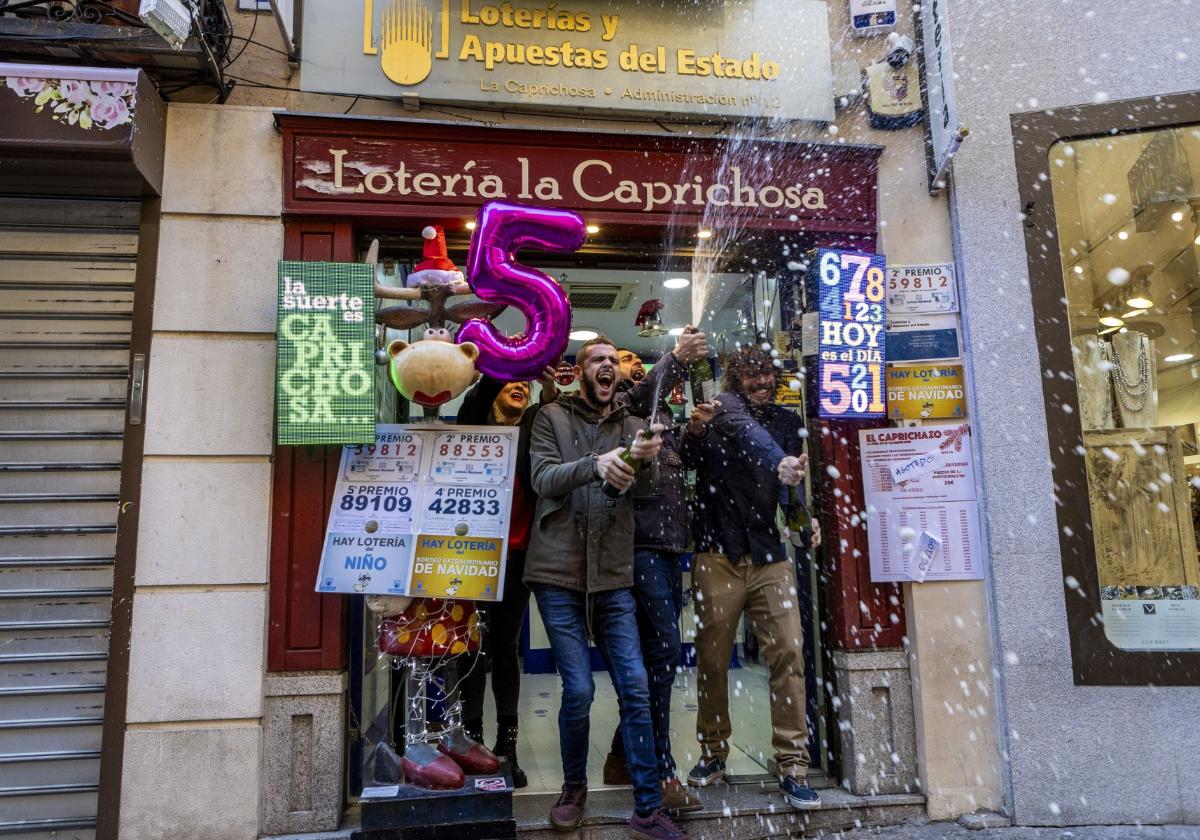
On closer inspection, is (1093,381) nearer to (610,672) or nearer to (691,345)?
(691,345)

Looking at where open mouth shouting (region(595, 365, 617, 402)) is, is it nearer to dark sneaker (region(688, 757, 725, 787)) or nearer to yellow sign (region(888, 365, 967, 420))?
yellow sign (region(888, 365, 967, 420))

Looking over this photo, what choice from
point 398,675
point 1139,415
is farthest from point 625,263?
point 1139,415

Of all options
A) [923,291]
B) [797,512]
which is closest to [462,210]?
[797,512]

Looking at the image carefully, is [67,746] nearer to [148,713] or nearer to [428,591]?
[148,713]

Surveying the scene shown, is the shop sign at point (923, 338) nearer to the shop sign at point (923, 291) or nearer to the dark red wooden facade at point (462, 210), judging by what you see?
the shop sign at point (923, 291)

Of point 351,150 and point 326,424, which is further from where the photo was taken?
point 351,150

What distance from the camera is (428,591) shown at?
Answer: 4.20 metres

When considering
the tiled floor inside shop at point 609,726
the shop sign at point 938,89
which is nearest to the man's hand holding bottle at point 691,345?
the shop sign at point 938,89

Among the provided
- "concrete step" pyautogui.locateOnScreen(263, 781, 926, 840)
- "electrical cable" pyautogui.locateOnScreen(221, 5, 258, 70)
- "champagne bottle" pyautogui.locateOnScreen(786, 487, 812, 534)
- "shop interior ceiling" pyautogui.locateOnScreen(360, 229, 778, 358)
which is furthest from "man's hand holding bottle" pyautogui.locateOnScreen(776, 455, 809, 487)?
"electrical cable" pyautogui.locateOnScreen(221, 5, 258, 70)

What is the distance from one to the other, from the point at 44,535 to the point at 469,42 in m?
3.69

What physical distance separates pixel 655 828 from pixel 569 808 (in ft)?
1.55

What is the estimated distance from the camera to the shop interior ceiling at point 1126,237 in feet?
17.0

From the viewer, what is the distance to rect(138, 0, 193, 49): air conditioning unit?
154 inches

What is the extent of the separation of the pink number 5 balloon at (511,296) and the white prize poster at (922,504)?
2071mm
